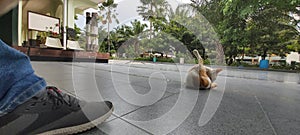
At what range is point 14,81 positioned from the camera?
346mm

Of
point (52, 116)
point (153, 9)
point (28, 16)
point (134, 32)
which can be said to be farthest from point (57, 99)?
point (28, 16)

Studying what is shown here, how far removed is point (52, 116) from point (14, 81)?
114 mm

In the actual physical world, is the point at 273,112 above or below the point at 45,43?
below

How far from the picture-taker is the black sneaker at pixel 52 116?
307 mm

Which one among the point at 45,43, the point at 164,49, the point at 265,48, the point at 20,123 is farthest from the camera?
the point at 265,48

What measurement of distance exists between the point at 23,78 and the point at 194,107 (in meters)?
0.50

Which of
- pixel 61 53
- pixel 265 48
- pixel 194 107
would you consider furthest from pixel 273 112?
pixel 265 48

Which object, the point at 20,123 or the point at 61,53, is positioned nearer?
the point at 20,123

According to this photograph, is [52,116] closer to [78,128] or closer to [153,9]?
[78,128]

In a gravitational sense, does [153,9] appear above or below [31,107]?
above

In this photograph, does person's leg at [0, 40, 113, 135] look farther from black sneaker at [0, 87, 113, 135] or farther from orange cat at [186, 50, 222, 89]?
orange cat at [186, 50, 222, 89]

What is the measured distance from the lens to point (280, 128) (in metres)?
Result: 0.40

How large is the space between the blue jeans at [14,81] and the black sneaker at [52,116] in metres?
0.02

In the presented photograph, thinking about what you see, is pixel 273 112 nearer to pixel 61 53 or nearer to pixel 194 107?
pixel 194 107
